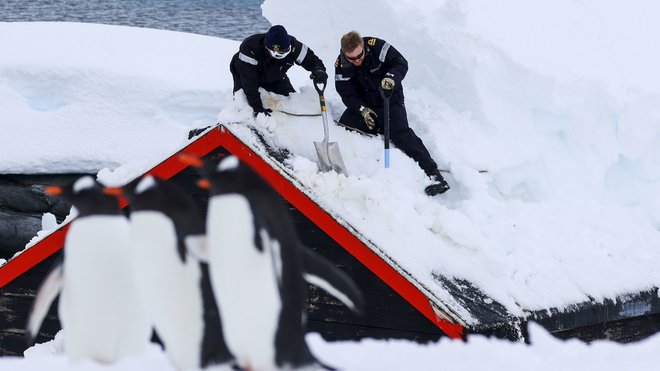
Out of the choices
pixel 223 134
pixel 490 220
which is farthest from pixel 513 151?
pixel 223 134

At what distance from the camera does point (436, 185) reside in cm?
661

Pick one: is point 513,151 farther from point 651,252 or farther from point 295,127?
point 295,127

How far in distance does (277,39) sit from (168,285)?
384 centimetres

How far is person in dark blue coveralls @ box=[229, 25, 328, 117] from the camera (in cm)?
659

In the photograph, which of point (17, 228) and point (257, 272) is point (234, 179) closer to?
point (257, 272)

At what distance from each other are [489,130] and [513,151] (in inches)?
14.4

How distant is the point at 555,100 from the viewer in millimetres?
7629

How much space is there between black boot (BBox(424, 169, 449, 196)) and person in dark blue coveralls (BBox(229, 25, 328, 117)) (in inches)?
39.0

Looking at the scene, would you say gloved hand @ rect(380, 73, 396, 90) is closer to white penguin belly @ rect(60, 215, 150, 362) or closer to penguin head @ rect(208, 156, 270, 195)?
white penguin belly @ rect(60, 215, 150, 362)

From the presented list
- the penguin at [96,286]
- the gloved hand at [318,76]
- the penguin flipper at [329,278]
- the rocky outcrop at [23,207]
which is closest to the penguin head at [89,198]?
the penguin at [96,286]

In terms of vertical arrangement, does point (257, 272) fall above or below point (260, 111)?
above

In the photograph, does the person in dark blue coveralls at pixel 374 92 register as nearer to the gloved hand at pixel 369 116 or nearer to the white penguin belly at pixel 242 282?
the gloved hand at pixel 369 116

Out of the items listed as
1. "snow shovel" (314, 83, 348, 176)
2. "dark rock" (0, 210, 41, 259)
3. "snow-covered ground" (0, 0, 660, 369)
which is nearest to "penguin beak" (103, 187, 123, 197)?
"snow-covered ground" (0, 0, 660, 369)

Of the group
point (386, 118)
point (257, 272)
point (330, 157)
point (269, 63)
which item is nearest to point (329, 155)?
point (330, 157)
